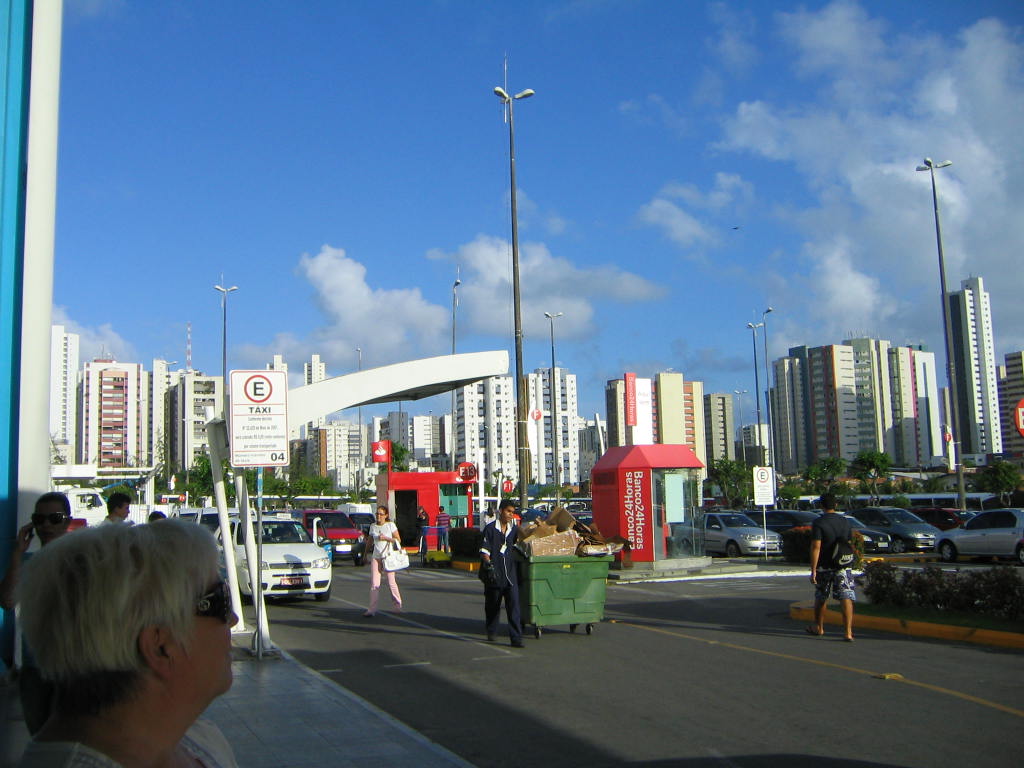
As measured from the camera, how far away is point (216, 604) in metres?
1.93

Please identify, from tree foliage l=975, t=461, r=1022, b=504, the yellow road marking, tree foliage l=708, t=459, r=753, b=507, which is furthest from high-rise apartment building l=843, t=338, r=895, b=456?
the yellow road marking

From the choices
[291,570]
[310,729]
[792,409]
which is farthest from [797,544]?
[792,409]

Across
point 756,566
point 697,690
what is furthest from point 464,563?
point 697,690

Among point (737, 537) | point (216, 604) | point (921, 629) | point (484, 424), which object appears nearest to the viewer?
point (216, 604)

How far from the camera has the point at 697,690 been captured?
9242mm

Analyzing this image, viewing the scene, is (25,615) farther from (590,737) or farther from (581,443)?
(581,443)

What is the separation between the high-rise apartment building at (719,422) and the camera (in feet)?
499

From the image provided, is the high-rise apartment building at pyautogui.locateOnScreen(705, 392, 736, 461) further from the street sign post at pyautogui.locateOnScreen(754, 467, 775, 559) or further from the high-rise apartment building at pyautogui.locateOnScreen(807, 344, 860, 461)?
the street sign post at pyautogui.locateOnScreen(754, 467, 775, 559)

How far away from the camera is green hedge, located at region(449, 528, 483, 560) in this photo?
28.1 metres

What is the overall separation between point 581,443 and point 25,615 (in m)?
169

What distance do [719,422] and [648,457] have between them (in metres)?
136

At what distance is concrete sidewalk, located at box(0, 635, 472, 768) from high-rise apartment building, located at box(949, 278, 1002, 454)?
416 feet

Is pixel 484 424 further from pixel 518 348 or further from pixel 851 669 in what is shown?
pixel 851 669

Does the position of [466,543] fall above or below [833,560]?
below
